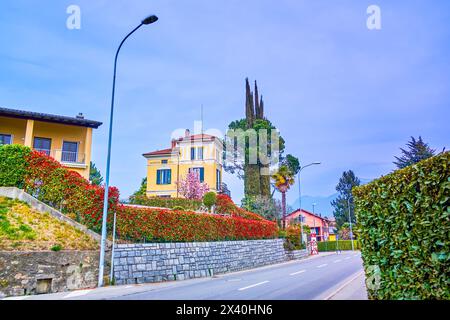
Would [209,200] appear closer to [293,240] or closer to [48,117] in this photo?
[293,240]

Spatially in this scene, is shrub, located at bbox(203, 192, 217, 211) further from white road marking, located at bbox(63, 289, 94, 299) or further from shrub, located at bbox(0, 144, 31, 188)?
white road marking, located at bbox(63, 289, 94, 299)

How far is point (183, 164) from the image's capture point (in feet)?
150

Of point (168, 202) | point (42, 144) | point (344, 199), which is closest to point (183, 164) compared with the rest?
point (168, 202)

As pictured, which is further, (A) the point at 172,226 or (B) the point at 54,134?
(B) the point at 54,134

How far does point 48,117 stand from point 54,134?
2709 mm

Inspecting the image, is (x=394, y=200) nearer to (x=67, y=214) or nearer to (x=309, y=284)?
(x=309, y=284)

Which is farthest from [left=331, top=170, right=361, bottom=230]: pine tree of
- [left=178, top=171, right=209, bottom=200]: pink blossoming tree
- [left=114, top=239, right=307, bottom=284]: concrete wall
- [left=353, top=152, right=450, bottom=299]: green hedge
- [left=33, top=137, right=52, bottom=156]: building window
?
[left=353, top=152, right=450, bottom=299]: green hedge

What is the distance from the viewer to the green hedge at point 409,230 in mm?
4828

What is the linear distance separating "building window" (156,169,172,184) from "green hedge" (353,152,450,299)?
39833 mm

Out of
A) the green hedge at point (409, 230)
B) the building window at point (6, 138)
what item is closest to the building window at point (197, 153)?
the building window at point (6, 138)

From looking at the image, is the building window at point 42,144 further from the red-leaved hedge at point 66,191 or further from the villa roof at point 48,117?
the red-leaved hedge at point 66,191

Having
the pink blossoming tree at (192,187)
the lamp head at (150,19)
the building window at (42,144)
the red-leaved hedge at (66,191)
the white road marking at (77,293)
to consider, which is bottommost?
the white road marking at (77,293)
